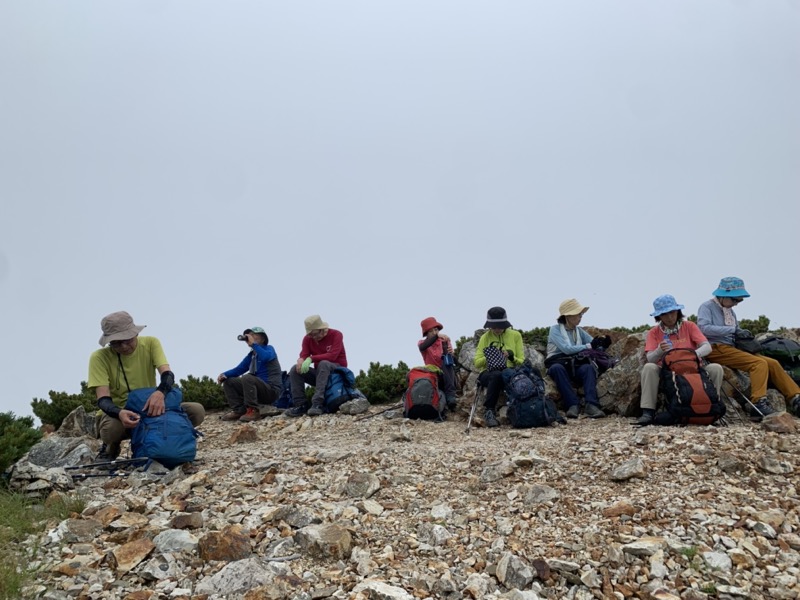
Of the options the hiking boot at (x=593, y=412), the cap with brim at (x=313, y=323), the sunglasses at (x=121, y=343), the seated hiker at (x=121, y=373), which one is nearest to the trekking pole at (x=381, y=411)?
the cap with brim at (x=313, y=323)

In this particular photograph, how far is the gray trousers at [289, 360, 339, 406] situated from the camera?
38.6 ft

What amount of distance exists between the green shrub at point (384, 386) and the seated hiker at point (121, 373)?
6202mm

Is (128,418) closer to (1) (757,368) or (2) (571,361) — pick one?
(2) (571,361)

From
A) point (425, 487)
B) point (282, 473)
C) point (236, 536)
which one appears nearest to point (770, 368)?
point (425, 487)

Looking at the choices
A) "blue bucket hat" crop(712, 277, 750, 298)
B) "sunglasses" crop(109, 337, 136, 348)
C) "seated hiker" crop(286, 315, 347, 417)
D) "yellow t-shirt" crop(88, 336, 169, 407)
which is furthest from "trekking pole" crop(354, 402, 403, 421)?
"blue bucket hat" crop(712, 277, 750, 298)

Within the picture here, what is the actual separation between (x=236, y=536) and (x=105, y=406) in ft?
9.72

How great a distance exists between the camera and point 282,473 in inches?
252

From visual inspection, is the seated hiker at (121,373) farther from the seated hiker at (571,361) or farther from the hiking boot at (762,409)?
the hiking boot at (762,409)

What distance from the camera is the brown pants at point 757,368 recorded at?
9.01m

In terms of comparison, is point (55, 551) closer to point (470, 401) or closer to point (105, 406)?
point (105, 406)

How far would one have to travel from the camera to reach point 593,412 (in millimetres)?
9984

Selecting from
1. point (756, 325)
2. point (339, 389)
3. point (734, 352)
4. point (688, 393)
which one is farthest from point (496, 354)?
point (756, 325)

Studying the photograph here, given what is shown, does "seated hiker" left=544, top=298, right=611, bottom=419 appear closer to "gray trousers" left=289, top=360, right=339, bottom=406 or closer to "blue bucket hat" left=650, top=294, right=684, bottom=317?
"blue bucket hat" left=650, top=294, right=684, bottom=317

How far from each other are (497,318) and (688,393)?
3056 mm
